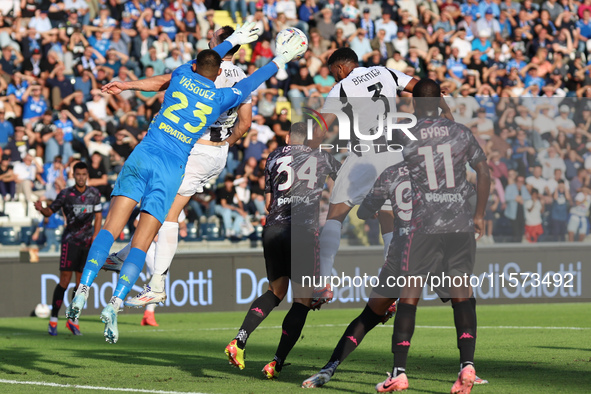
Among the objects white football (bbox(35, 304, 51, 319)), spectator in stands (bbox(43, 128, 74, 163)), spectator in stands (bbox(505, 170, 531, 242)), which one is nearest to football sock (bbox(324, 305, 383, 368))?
white football (bbox(35, 304, 51, 319))

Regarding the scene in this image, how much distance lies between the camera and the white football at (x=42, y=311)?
1634cm

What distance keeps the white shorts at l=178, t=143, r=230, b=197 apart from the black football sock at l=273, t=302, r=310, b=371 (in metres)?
1.85

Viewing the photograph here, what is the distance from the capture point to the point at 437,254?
268 inches

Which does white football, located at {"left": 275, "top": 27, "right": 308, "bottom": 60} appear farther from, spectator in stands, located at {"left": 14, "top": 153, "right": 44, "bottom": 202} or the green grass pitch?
spectator in stands, located at {"left": 14, "top": 153, "right": 44, "bottom": 202}

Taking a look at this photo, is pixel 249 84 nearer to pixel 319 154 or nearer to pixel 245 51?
pixel 319 154

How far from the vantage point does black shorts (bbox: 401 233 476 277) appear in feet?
22.2

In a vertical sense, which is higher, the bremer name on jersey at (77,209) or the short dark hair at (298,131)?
the short dark hair at (298,131)

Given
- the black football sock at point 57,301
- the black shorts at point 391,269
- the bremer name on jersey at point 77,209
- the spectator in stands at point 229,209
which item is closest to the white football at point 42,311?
the black football sock at point 57,301

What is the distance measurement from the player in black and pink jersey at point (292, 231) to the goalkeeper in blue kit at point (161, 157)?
77 cm

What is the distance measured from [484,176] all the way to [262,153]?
39.1 feet

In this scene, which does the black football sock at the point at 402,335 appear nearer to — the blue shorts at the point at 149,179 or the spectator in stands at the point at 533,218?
the blue shorts at the point at 149,179

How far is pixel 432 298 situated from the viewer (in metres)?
17.5

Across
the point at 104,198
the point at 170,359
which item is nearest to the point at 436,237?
the point at 170,359

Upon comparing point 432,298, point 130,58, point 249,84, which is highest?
point 130,58
